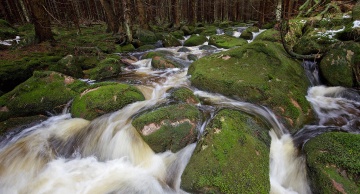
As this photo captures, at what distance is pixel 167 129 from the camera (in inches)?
143

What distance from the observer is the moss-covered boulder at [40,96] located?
477 centimetres

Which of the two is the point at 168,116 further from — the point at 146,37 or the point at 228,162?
the point at 146,37

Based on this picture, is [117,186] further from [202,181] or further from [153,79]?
[153,79]

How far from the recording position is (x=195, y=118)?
393 centimetres

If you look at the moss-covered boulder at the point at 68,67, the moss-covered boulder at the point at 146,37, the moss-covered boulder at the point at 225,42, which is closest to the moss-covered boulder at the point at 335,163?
the moss-covered boulder at the point at 68,67

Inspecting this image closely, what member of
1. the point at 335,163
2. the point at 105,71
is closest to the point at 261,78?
the point at 335,163

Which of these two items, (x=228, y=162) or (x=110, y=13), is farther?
(x=110, y=13)

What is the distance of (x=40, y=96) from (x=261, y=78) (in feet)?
18.2

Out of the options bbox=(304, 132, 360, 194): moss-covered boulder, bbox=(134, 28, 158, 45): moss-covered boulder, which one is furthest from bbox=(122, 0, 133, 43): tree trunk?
bbox=(304, 132, 360, 194): moss-covered boulder

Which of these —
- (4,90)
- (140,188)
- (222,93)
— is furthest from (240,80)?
(4,90)

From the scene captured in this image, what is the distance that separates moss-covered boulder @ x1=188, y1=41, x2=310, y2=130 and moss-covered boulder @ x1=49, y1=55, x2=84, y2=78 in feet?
13.4

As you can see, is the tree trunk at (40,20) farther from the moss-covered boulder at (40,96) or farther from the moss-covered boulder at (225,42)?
the moss-covered boulder at (225,42)

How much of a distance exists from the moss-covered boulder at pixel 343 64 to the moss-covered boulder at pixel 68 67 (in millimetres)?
7759

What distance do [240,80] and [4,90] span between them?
6.83 metres
